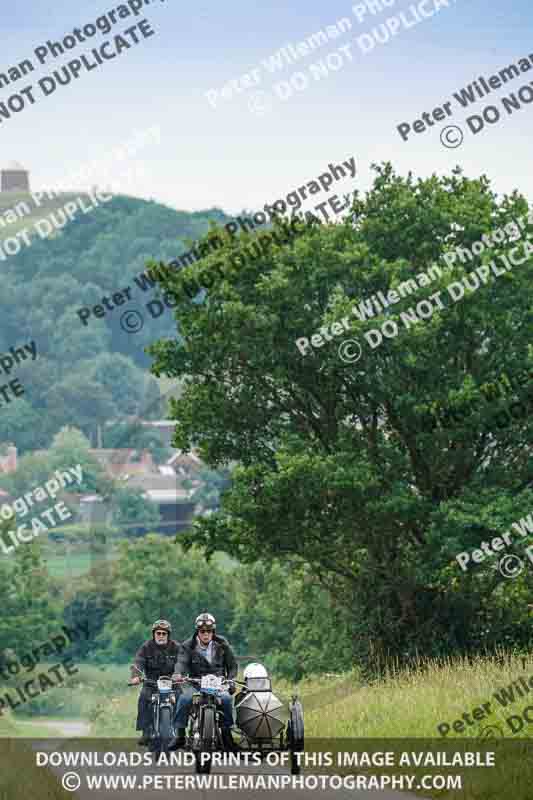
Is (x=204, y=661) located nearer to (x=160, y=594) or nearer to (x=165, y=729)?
(x=165, y=729)

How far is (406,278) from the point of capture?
33.5 metres

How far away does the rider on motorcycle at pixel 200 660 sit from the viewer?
16047 millimetres

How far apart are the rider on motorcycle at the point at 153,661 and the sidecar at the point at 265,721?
1628 millimetres

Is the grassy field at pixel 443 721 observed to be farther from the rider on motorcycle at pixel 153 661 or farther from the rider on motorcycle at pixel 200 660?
the rider on motorcycle at pixel 153 661

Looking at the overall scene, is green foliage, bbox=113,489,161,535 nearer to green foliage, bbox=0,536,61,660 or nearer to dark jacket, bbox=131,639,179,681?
green foliage, bbox=0,536,61,660

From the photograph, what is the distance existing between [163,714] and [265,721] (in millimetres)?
1410

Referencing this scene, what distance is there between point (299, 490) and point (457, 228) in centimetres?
702

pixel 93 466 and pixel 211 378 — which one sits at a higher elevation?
pixel 93 466

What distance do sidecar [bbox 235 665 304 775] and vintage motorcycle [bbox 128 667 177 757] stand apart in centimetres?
Answer: 101

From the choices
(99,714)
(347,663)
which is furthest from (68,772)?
(99,714)

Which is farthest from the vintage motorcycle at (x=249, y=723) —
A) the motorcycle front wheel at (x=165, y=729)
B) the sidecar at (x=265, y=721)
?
the motorcycle front wheel at (x=165, y=729)

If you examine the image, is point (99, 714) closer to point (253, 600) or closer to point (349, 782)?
point (253, 600)

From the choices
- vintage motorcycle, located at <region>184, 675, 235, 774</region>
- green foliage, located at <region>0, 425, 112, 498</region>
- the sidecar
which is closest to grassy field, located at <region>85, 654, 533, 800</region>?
the sidecar

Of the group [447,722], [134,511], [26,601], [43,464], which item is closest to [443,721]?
[447,722]
